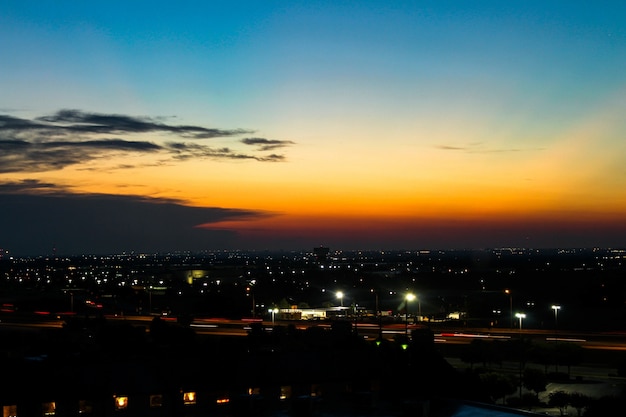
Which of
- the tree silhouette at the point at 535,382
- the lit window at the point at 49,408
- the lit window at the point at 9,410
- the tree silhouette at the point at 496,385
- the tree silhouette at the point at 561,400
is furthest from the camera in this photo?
the tree silhouette at the point at 535,382

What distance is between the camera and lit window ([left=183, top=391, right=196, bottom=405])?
2629 centimetres

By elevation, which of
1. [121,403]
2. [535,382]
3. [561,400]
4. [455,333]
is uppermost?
[121,403]

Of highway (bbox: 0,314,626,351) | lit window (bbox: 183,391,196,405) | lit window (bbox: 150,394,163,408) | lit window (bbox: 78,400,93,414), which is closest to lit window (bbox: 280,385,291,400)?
lit window (bbox: 183,391,196,405)

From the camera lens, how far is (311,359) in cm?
3073

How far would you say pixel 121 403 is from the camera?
25.9 m

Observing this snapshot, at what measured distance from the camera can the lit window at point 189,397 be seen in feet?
86.3

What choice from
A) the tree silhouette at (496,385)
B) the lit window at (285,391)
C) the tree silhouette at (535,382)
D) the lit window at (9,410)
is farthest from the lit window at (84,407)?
the tree silhouette at (535,382)

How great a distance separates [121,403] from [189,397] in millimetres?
2273

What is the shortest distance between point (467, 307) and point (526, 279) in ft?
297

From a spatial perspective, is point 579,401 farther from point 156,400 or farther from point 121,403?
point 121,403

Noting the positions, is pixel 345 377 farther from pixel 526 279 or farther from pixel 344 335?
pixel 526 279

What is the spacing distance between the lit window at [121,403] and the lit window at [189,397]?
1.94 m

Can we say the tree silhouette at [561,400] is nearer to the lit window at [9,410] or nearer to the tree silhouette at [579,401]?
the tree silhouette at [579,401]

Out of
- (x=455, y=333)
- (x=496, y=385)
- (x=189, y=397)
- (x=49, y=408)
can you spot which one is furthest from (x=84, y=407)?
(x=455, y=333)
